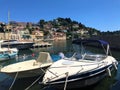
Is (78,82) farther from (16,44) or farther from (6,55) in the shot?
(16,44)

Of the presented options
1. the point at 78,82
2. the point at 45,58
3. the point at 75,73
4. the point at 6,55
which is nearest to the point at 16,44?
the point at 6,55

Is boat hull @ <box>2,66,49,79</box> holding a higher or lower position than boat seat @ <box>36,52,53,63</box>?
lower

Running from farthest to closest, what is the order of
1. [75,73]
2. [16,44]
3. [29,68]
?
[16,44] → [29,68] → [75,73]

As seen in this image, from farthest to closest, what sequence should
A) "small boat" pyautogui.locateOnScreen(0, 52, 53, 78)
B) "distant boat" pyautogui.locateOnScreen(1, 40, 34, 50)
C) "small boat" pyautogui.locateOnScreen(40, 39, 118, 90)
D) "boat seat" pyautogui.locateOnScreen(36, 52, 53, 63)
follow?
"distant boat" pyautogui.locateOnScreen(1, 40, 34, 50)
"boat seat" pyautogui.locateOnScreen(36, 52, 53, 63)
"small boat" pyautogui.locateOnScreen(0, 52, 53, 78)
"small boat" pyautogui.locateOnScreen(40, 39, 118, 90)

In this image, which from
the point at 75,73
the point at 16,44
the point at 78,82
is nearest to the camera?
the point at 75,73

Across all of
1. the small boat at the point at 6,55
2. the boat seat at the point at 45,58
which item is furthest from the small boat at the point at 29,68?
the small boat at the point at 6,55

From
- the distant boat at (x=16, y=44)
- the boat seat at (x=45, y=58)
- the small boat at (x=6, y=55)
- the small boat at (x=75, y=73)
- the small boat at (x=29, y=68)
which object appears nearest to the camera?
the small boat at (x=75, y=73)

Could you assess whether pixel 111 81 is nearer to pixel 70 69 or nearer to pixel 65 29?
pixel 70 69

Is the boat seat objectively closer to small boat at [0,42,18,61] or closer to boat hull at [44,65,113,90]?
boat hull at [44,65,113,90]

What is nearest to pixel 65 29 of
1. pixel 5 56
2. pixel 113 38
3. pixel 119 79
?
pixel 113 38

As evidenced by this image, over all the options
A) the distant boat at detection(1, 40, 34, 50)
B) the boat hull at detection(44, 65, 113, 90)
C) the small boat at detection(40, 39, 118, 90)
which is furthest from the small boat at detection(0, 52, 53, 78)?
the distant boat at detection(1, 40, 34, 50)

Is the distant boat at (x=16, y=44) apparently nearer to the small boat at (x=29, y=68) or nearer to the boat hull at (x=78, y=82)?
the small boat at (x=29, y=68)

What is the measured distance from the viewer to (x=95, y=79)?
1330 centimetres

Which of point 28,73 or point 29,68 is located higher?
point 29,68
